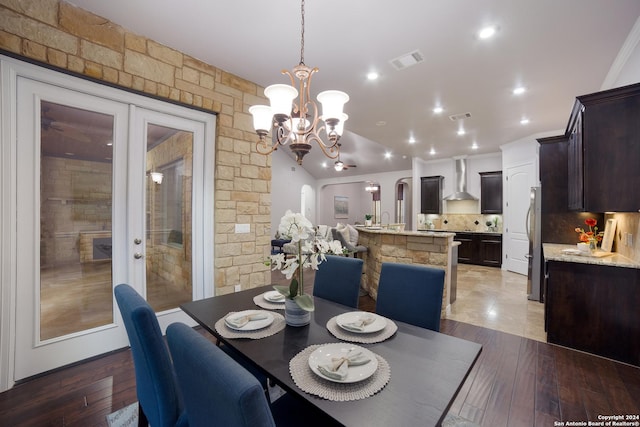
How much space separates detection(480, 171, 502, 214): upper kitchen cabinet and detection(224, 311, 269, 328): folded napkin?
7.07 m

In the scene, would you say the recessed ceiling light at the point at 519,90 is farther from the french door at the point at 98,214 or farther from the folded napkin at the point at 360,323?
the french door at the point at 98,214

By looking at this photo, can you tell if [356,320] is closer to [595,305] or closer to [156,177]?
[156,177]

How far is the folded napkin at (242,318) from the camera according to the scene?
4.65 ft

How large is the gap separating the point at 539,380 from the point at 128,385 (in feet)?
10.5

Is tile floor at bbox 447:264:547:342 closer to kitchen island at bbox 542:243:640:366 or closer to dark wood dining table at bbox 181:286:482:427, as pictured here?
kitchen island at bbox 542:243:640:366

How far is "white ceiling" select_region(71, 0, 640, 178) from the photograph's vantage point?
2.11 metres

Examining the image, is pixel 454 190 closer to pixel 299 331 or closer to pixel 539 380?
pixel 539 380

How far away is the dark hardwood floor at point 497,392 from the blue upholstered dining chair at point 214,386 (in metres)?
1.57

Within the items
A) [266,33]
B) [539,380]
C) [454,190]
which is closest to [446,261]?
[539,380]

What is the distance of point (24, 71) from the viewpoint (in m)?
2.01

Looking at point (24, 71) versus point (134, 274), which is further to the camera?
point (134, 274)

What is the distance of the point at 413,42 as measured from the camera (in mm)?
2504

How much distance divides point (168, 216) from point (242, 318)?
1.89 m

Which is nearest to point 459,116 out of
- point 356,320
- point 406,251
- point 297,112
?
point 406,251
